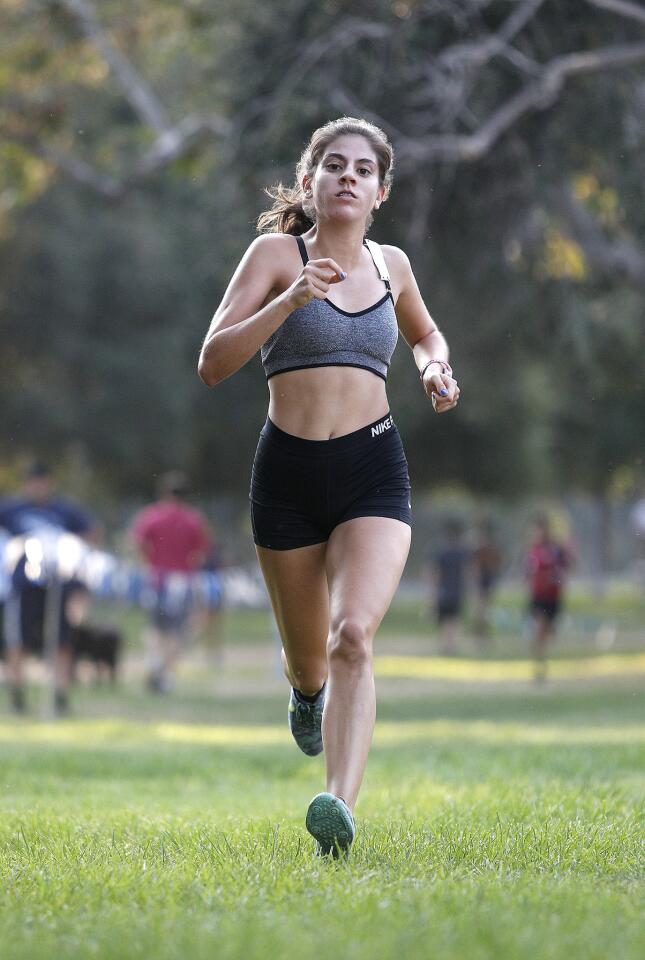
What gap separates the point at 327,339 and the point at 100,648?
55.3ft

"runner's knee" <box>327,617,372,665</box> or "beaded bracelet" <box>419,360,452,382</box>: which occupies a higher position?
"beaded bracelet" <box>419,360,452,382</box>

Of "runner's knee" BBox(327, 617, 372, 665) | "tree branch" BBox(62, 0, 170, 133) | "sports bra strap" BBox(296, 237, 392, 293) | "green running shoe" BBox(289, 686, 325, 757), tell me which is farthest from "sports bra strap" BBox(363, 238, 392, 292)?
"tree branch" BBox(62, 0, 170, 133)

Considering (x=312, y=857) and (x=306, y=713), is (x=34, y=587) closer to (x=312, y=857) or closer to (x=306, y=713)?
(x=306, y=713)

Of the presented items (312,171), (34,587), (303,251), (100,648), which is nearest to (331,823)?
(303,251)

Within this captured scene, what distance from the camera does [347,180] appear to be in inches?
227

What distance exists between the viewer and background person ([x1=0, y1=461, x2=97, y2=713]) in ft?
52.8

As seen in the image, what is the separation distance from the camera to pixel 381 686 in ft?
71.0

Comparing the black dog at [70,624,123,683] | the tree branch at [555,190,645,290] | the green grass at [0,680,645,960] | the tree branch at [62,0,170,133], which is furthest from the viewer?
the black dog at [70,624,123,683]

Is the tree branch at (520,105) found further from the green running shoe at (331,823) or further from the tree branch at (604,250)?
the green running shoe at (331,823)

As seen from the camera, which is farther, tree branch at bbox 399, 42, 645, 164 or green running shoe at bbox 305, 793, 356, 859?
tree branch at bbox 399, 42, 645, 164

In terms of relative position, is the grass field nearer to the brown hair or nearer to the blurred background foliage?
the brown hair

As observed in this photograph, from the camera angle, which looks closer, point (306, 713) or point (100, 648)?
point (306, 713)

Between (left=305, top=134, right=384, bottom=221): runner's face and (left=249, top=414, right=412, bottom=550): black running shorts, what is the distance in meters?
0.70

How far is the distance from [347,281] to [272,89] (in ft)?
35.3
